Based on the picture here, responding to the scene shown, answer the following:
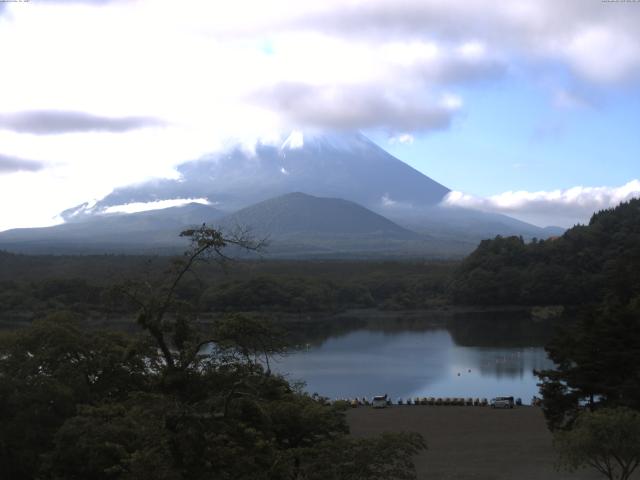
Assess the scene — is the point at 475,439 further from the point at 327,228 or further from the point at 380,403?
the point at 327,228

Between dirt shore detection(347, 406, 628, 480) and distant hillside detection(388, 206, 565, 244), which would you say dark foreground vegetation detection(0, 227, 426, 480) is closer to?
dirt shore detection(347, 406, 628, 480)

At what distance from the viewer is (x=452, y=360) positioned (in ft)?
113

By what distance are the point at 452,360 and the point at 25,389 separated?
2516cm

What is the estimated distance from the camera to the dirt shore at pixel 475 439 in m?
14.2

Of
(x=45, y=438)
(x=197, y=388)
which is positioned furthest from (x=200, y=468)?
(x=45, y=438)

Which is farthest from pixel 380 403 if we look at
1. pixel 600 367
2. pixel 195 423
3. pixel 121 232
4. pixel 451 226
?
pixel 451 226

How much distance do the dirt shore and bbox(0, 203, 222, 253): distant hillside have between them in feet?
333

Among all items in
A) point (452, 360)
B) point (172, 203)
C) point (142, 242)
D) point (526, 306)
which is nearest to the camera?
point (452, 360)

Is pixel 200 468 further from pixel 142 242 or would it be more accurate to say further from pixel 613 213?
pixel 142 242

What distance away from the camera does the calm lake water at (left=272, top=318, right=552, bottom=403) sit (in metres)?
27.7

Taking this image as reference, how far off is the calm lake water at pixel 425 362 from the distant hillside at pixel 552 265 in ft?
33.0

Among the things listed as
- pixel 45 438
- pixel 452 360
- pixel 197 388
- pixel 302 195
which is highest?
pixel 302 195

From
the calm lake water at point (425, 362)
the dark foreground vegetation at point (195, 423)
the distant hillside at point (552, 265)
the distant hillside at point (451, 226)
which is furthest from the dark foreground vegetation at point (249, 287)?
the distant hillside at point (451, 226)

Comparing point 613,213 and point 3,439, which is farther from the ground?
point 613,213
